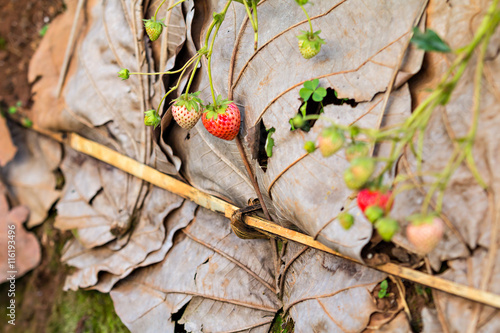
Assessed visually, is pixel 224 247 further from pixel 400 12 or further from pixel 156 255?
pixel 400 12

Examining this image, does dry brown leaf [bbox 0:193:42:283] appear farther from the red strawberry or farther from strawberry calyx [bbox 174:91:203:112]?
the red strawberry

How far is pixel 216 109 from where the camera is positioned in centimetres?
165

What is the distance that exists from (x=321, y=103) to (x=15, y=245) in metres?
2.17

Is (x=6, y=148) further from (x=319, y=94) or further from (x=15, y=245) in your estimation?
(x=319, y=94)

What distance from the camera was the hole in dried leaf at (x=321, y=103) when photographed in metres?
1.50

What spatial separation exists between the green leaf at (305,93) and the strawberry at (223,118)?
0.87 feet

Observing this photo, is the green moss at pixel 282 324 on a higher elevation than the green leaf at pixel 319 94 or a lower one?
lower

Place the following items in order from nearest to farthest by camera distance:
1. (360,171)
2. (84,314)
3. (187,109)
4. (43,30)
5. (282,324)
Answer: (360,171) → (187,109) → (282,324) → (84,314) → (43,30)

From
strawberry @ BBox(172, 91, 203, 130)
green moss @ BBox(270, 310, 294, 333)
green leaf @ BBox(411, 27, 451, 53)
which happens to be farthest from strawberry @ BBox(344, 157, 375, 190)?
green moss @ BBox(270, 310, 294, 333)

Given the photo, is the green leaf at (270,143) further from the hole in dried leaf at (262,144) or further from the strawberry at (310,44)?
the strawberry at (310,44)

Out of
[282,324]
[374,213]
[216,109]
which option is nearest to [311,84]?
[216,109]

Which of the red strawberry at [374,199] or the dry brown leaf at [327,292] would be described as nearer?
the red strawberry at [374,199]

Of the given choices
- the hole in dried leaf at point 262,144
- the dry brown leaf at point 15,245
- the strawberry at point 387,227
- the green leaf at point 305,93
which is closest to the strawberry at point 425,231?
the strawberry at point 387,227

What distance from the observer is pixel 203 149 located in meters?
1.94
